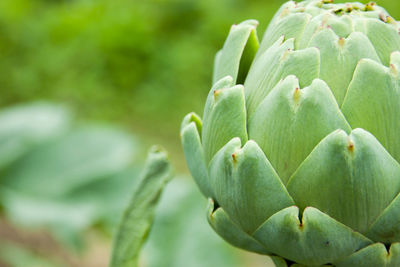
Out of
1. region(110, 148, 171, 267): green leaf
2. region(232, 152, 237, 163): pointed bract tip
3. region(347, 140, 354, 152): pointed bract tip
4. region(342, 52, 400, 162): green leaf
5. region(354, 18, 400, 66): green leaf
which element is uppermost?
region(354, 18, 400, 66): green leaf

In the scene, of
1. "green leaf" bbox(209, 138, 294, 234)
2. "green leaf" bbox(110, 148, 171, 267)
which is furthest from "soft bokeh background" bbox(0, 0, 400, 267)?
"green leaf" bbox(209, 138, 294, 234)

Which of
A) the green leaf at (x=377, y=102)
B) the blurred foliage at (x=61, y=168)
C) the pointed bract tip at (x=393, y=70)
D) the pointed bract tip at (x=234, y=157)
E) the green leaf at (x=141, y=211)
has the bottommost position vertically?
the blurred foliage at (x=61, y=168)

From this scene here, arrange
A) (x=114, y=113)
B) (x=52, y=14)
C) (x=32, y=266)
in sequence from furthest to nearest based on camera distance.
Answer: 1. (x=52, y=14)
2. (x=114, y=113)
3. (x=32, y=266)

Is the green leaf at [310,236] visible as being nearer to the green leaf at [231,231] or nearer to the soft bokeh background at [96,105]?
Answer: the green leaf at [231,231]

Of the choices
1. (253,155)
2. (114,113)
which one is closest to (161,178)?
(253,155)

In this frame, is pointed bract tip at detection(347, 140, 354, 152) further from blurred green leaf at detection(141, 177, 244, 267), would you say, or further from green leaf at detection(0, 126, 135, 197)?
green leaf at detection(0, 126, 135, 197)

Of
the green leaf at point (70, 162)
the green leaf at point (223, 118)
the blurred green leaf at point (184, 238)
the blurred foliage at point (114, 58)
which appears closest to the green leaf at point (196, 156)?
the green leaf at point (223, 118)

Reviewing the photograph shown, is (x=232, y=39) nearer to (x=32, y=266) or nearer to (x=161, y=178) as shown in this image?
(x=161, y=178)
